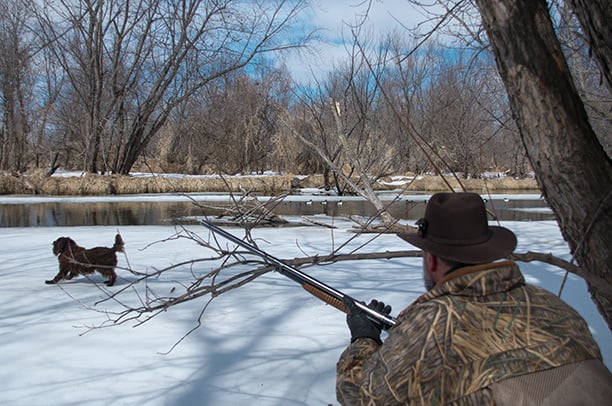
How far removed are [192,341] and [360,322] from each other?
194 cm

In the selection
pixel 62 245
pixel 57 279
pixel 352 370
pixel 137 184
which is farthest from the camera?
pixel 137 184

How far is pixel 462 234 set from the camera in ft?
4.49

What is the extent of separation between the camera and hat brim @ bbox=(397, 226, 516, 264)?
1.32 metres

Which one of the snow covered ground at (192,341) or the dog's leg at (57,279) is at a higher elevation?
the dog's leg at (57,279)

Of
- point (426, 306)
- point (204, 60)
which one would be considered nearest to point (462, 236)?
point (426, 306)

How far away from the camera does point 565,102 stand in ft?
6.84

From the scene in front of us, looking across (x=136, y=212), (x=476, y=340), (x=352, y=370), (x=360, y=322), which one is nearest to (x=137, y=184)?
(x=136, y=212)

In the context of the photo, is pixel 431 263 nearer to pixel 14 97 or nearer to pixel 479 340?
pixel 479 340

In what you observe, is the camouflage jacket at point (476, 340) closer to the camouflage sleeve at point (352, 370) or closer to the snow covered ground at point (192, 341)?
the camouflage sleeve at point (352, 370)

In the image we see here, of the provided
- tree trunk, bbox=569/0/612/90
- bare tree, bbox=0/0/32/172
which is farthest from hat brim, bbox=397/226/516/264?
bare tree, bbox=0/0/32/172

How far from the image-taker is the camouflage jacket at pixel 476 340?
1.22m

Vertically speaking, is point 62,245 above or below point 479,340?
below

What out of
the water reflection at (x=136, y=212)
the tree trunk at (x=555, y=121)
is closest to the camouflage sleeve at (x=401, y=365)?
the tree trunk at (x=555, y=121)

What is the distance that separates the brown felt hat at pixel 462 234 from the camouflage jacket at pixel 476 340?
0.05 m
